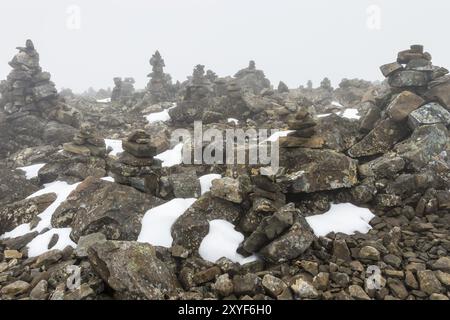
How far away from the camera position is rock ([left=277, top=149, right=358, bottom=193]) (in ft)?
46.8

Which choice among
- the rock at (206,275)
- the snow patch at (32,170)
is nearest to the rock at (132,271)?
the rock at (206,275)

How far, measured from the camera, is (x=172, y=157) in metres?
19.9

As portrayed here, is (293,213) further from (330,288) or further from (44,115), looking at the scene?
(44,115)

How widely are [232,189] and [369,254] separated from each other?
236 inches

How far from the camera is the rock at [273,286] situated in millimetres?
9852

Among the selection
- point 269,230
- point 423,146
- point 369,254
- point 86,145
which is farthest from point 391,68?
point 86,145

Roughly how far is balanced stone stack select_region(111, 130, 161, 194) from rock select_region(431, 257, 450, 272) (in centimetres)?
1210

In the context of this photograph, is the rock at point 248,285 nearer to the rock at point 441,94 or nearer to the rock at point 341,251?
the rock at point 341,251

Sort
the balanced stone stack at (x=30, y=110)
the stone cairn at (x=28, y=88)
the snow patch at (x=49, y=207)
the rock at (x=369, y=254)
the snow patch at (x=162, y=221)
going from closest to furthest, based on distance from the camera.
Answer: the rock at (x=369, y=254) < the snow patch at (x=162, y=221) < the snow patch at (x=49, y=207) < the balanced stone stack at (x=30, y=110) < the stone cairn at (x=28, y=88)

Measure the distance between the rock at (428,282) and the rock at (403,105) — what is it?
10.1 meters

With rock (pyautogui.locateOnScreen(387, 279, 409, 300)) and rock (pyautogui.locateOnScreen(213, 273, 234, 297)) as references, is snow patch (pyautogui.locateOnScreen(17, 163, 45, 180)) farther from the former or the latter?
rock (pyautogui.locateOnScreen(387, 279, 409, 300))
